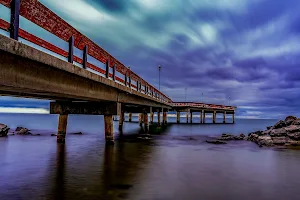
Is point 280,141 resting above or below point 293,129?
below

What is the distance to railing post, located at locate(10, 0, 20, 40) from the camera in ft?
18.9

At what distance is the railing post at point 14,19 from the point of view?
18.9 feet

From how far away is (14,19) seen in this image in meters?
5.84

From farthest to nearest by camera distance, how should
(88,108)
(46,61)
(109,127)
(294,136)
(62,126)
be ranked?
1. (294,136)
2. (62,126)
3. (109,127)
4. (88,108)
5. (46,61)

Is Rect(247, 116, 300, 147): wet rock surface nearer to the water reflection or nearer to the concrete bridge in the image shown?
the concrete bridge

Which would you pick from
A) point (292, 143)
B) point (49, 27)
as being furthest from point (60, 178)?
point (292, 143)

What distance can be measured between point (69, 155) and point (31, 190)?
649 cm

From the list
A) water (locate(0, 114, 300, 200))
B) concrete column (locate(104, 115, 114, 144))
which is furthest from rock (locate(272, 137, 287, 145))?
concrete column (locate(104, 115, 114, 144))

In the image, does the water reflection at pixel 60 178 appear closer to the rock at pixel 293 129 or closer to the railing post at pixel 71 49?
the railing post at pixel 71 49

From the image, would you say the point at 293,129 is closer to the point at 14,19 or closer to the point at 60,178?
the point at 60,178

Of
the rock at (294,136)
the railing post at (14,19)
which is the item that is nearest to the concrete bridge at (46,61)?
the railing post at (14,19)

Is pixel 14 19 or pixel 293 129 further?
pixel 293 129

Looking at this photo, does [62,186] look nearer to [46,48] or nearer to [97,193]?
[97,193]

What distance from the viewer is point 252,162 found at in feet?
44.1
